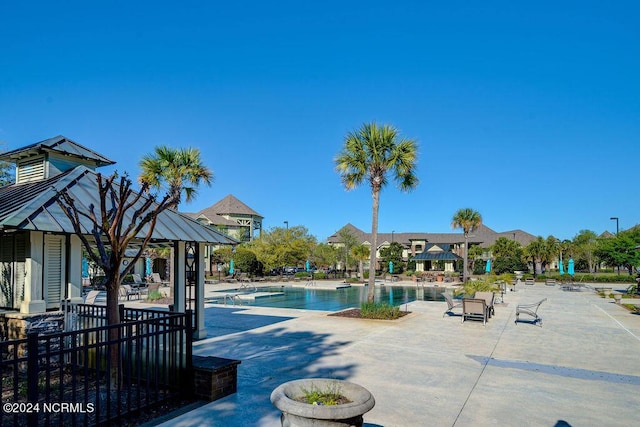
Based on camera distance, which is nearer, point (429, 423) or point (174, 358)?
point (429, 423)

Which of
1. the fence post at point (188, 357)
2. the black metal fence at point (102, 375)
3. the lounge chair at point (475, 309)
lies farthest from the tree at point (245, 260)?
the fence post at point (188, 357)

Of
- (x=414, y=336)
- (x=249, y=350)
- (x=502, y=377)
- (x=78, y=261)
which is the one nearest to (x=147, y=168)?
(x=78, y=261)

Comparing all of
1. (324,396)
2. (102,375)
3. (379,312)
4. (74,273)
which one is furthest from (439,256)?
(324,396)

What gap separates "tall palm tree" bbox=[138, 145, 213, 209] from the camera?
60.5ft

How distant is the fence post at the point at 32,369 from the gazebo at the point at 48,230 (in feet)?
9.60

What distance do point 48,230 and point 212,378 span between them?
3595 millimetres

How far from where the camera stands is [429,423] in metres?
5.62

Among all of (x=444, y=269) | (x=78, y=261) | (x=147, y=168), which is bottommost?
(x=444, y=269)

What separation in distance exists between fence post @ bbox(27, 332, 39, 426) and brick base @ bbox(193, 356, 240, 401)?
7.51ft

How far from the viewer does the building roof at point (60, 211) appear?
6.81 metres

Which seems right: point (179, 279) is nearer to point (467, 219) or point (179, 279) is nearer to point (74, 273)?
point (74, 273)

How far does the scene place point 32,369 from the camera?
4324mm

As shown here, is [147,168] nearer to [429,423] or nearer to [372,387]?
[372,387]

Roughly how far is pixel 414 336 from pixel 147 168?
1351 centimetres
